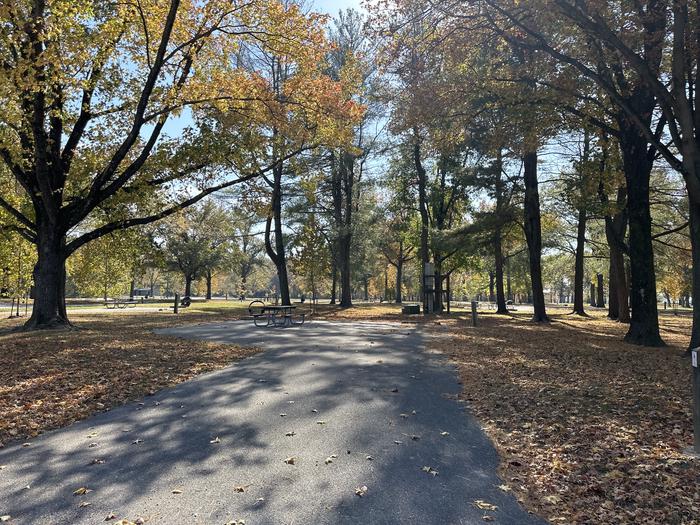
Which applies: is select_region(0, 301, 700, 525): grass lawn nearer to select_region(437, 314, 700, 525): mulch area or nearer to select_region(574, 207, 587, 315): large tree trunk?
select_region(437, 314, 700, 525): mulch area

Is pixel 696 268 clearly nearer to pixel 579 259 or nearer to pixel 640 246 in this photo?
pixel 640 246

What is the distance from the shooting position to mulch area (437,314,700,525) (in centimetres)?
325

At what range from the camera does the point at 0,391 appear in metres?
6.24

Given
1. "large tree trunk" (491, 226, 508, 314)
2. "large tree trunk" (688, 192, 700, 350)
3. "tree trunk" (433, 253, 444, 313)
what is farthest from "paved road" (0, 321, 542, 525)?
"tree trunk" (433, 253, 444, 313)

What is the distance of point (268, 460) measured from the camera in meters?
3.97

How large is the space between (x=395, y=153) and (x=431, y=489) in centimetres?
2741

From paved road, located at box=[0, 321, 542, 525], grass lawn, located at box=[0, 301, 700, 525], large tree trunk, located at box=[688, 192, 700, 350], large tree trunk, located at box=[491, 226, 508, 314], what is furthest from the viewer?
large tree trunk, located at box=[491, 226, 508, 314]

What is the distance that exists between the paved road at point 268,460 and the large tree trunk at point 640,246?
8006 millimetres

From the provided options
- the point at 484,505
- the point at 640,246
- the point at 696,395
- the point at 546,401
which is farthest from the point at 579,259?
the point at 484,505

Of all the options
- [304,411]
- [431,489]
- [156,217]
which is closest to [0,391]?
[304,411]

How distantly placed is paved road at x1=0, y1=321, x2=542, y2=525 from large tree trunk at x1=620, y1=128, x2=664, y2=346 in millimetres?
8006

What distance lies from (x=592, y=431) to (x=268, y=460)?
3.31 meters

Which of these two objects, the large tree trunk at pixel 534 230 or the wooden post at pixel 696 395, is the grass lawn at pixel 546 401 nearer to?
the wooden post at pixel 696 395

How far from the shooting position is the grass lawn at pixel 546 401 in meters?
3.40
